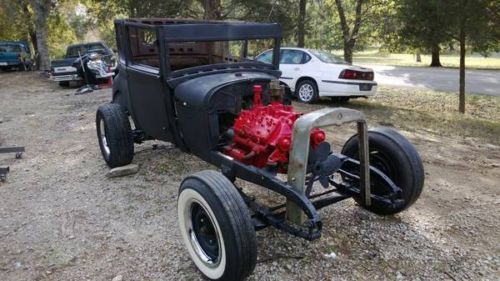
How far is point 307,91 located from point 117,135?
6.65 meters

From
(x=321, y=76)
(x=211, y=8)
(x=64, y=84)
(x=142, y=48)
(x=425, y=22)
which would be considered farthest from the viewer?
(x=64, y=84)

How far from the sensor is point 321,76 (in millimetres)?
10773

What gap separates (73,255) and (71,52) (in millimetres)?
15427

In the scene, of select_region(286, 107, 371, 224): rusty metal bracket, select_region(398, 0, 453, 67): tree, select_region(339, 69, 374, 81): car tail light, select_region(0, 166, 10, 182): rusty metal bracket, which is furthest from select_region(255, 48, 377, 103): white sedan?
select_region(286, 107, 371, 224): rusty metal bracket

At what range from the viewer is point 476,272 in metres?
3.38

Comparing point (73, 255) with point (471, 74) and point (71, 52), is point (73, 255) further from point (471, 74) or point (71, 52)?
point (471, 74)

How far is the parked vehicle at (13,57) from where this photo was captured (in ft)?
80.8

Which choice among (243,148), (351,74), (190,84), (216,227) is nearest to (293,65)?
(351,74)

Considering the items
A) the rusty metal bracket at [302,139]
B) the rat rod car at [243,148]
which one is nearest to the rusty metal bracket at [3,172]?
the rat rod car at [243,148]

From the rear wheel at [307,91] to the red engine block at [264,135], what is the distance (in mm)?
7071

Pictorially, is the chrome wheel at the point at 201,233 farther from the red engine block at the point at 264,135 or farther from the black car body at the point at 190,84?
the black car body at the point at 190,84

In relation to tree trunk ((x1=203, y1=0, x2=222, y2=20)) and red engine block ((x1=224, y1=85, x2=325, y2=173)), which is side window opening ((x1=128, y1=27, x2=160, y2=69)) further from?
tree trunk ((x1=203, y1=0, x2=222, y2=20))

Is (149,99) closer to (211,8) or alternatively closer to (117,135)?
(117,135)

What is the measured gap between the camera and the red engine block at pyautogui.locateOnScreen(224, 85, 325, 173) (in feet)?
11.8
